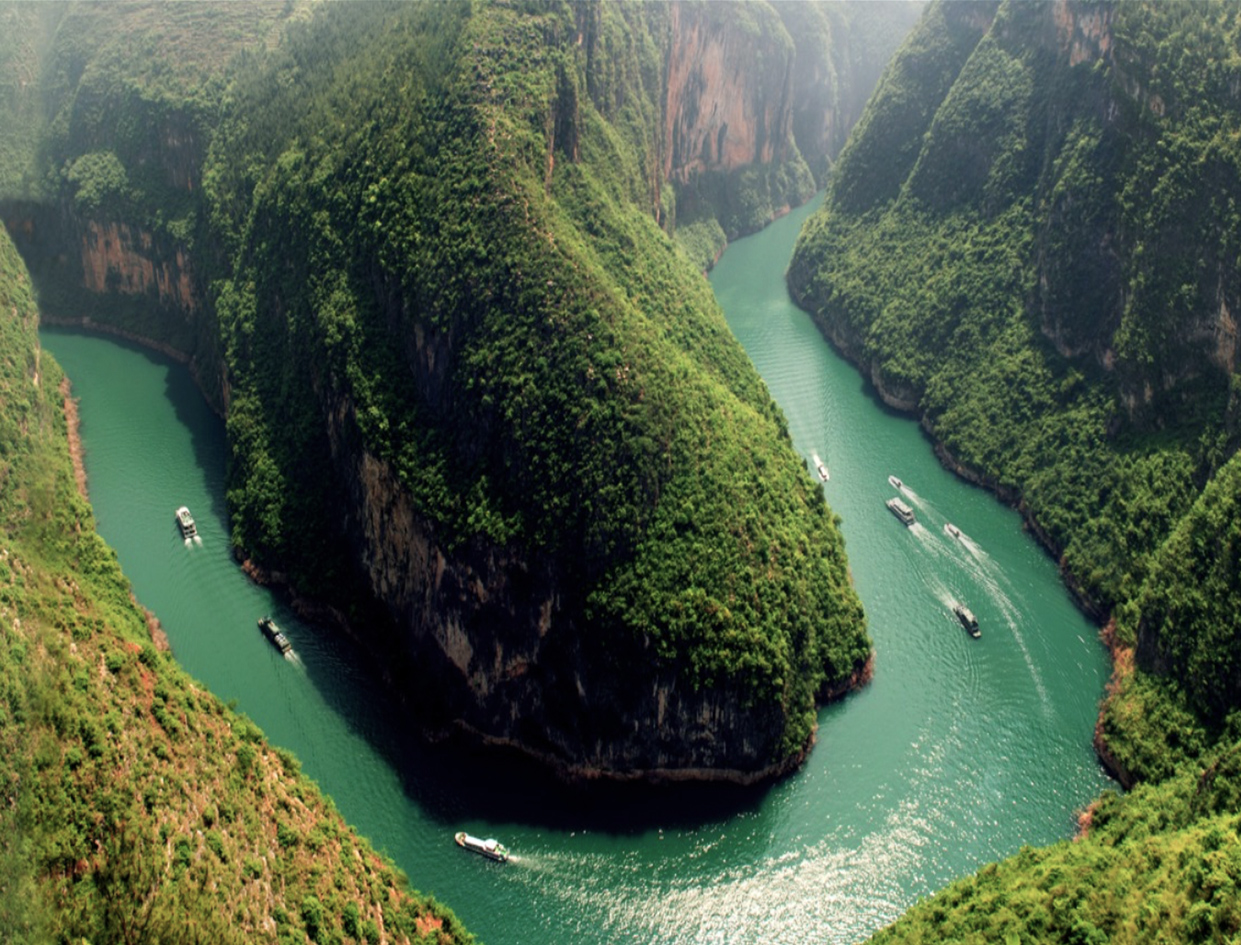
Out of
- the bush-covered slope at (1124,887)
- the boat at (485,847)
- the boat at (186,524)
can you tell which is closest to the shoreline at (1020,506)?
the bush-covered slope at (1124,887)

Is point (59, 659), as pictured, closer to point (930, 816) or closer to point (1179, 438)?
point (930, 816)

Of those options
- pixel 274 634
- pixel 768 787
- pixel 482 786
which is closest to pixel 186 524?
pixel 274 634

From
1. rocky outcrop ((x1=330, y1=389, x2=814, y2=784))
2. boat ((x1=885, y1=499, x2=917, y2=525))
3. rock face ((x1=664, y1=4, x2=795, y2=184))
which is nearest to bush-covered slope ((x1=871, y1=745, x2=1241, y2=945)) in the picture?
rocky outcrop ((x1=330, y1=389, x2=814, y2=784))

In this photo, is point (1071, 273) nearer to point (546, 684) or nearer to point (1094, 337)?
point (1094, 337)

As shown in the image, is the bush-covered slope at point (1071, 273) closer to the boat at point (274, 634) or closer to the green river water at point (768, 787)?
the green river water at point (768, 787)

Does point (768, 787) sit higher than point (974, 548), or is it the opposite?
point (974, 548)

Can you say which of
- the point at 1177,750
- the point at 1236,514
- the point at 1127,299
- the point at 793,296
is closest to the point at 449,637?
the point at 1177,750
